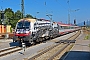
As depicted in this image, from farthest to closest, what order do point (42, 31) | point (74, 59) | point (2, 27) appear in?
point (2, 27) < point (42, 31) < point (74, 59)

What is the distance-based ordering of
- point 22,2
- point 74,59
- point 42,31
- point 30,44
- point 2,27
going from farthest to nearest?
point 2,27
point 22,2
point 42,31
point 30,44
point 74,59

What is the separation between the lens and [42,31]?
29000 millimetres

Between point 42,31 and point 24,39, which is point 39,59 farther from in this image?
point 42,31

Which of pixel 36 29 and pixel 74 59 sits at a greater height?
pixel 36 29

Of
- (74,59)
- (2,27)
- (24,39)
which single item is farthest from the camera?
(2,27)

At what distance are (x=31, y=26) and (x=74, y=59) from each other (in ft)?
36.1

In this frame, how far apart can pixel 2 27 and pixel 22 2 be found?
31.2 meters

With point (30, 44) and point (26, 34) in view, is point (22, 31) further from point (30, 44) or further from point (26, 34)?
point (30, 44)

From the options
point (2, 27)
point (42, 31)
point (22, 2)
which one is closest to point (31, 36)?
point (42, 31)

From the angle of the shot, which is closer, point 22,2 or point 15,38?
point 15,38

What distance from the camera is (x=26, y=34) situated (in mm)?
23641

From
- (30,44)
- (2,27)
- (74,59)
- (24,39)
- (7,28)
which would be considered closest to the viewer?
(74,59)

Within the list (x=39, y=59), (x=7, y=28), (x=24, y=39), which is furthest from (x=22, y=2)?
(x=7, y=28)

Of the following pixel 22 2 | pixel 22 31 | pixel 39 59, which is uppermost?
pixel 22 2
